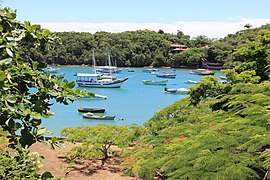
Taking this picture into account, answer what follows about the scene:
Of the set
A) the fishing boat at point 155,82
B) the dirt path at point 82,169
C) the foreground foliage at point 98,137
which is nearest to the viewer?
the dirt path at point 82,169

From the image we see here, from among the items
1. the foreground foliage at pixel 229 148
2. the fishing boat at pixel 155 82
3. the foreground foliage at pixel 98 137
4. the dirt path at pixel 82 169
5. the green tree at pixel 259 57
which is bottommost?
the fishing boat at pixel 155 82

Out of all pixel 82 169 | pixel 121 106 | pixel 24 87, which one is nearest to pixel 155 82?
pixel 121 106

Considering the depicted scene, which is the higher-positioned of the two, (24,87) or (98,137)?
(24,87)

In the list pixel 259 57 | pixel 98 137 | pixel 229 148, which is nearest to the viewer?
pixel 229 148

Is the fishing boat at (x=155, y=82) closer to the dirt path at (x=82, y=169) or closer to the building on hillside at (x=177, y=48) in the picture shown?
the building on hillside at (x=177, y=48)

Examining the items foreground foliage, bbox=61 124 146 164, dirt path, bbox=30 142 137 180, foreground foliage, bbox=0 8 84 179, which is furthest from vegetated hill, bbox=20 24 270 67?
foreground foliage, bbox=0 8 84 179

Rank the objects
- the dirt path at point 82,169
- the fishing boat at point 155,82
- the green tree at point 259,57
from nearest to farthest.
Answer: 1. the green tree at point 259,57
2. the dirt path at point 82,169
3. the fishing boat at point 155,82

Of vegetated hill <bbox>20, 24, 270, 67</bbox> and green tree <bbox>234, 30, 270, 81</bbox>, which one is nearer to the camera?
green tree <bbox>234, 30, 270, 81</bbox>

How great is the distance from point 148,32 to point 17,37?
3018 inches

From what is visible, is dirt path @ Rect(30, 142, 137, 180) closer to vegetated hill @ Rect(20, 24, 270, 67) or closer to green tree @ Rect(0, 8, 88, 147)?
green tree @ Rect(0, 8, 88, 147)

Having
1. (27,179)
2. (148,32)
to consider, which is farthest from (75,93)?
(148,32)

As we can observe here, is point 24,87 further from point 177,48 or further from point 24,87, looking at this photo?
point 177,48

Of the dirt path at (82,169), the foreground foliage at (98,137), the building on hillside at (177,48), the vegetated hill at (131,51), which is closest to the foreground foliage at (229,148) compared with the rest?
the dirt path at (82,169)

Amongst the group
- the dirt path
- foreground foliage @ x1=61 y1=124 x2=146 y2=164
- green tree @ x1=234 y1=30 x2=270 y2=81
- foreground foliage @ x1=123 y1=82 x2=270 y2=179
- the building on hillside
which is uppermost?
green tree @ x1=234 y1=30 x2=270 y2=81
